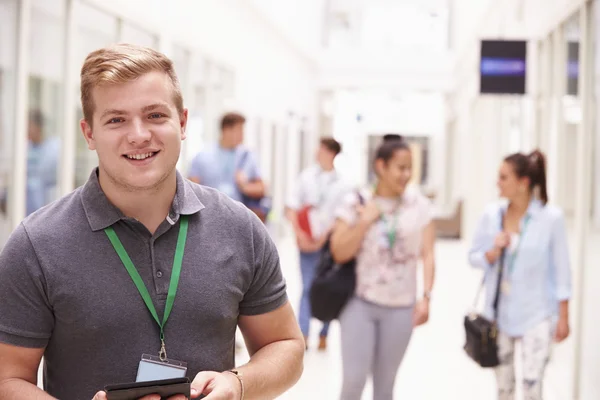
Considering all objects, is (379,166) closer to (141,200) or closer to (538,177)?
(538,177)

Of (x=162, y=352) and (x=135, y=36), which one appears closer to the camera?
(x=162, y=352)

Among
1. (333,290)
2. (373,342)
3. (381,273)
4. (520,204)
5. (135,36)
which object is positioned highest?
(135,36)

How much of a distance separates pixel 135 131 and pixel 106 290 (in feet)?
1.24

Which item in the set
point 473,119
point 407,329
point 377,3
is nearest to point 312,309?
point 407,329

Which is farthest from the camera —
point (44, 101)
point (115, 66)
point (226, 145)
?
point (226, 145)

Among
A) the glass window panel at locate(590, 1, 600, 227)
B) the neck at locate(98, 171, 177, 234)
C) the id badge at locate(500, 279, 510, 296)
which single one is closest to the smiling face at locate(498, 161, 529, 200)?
the id badge at locate(500, 279, 510, 296)

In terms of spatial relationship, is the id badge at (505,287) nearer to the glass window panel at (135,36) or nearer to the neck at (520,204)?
the neck at (520,204)

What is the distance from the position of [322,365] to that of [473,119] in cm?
1428

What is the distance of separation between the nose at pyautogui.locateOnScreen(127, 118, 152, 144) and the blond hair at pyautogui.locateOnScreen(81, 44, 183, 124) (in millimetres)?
103

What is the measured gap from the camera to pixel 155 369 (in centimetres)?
209

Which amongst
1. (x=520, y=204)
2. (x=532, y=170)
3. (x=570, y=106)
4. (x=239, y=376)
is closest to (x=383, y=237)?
(x=520, y=204)

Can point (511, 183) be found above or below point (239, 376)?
above

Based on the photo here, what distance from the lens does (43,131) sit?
7.49m

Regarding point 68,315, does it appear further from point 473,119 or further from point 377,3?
point 377,3
